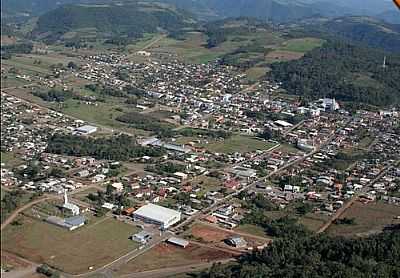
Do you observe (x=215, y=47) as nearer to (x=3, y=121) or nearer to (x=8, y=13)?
(x=3, y=121)

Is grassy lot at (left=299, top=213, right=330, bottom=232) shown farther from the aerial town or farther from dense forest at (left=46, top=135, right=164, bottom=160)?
dense forest at (left=46, top=135, right=164, bottom=160)

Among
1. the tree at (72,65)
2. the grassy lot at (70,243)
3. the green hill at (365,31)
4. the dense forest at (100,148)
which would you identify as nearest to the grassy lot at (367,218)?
the grassy lot at (70,243)

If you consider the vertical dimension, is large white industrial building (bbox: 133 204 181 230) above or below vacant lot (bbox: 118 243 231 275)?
above

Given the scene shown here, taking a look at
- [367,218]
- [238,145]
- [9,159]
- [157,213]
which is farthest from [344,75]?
[157,213]

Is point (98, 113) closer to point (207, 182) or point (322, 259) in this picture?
point (207, 182)

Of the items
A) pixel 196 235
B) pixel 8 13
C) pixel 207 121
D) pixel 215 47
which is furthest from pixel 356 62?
pixel 8 13

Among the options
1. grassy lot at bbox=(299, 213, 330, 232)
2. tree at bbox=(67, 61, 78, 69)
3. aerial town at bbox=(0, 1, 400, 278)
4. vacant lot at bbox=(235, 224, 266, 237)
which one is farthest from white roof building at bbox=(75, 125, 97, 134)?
tree at bbox=(67, 61, 78, 69)
